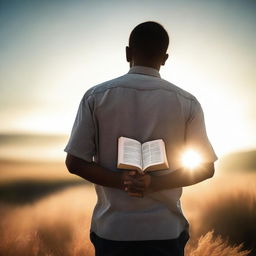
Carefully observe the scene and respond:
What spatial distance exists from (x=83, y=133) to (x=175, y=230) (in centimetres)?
53

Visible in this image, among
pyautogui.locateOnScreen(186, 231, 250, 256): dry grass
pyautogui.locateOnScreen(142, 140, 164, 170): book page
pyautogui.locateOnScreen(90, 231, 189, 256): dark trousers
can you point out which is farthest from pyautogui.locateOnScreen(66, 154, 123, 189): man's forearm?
pyautogui.locateOnScreen(186, 231, 250, 256): dry grass

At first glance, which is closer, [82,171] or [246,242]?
[82,171]

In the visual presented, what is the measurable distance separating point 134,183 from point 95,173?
17 cm

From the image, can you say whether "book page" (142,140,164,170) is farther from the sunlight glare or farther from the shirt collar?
the shirt collar

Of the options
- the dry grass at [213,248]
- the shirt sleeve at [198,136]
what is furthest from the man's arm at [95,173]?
the dry grass at [213,248]

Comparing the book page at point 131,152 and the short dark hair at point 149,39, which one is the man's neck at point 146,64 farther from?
the book page at point 131,152

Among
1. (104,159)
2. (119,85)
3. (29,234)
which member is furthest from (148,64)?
(29,234)

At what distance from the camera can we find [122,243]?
1.32 m

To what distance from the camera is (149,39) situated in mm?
1477

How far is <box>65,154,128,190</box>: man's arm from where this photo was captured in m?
1.29

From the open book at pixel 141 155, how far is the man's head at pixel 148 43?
39 cm

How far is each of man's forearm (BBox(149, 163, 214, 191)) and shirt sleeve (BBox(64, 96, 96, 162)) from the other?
0.91 ft

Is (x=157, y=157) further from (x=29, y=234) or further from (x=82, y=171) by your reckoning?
(x=29, y=234)

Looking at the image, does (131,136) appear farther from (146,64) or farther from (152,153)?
(146,64)
